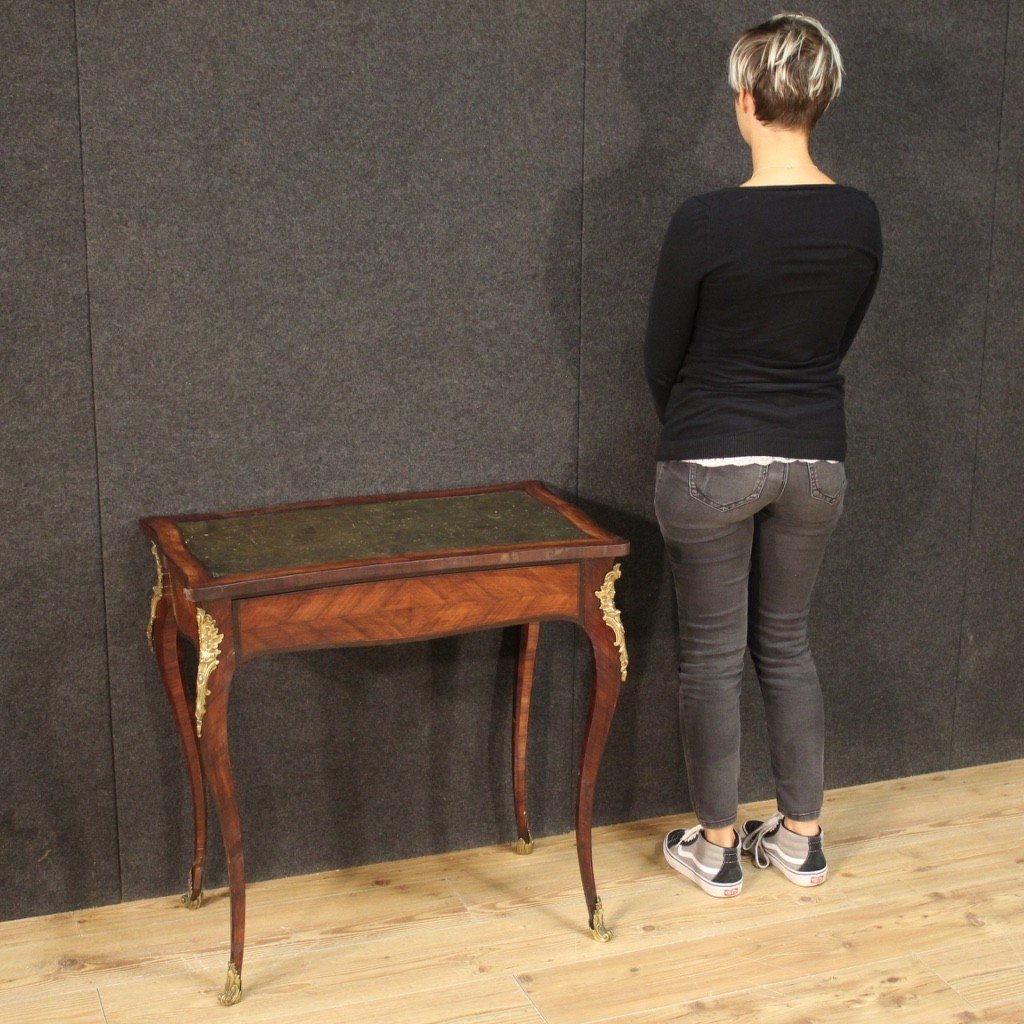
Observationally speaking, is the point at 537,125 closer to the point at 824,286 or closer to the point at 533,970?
the point at 824,286

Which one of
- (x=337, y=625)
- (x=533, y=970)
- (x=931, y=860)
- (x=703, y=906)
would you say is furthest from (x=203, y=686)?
(x=931, y=860)

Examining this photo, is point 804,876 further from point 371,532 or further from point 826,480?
point 371,532

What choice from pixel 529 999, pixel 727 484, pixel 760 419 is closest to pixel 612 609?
pixel 727 484

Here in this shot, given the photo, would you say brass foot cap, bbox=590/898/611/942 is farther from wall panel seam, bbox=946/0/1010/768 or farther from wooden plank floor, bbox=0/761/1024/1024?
wall panel seam, bbox=946/0/1010/768

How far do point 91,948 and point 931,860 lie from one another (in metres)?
1.64

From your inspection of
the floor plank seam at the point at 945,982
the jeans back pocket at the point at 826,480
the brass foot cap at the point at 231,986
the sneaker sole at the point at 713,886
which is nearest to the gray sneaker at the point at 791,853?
the sneaker sole at the point at 713,886

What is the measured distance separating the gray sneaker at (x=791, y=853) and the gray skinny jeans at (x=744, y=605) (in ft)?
0.18

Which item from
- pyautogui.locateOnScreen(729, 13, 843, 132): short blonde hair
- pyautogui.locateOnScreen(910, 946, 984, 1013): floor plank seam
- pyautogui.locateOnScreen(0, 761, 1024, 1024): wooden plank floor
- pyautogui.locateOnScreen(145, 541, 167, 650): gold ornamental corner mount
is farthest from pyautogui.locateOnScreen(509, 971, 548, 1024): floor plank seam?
pyautogui.locateOnScreen(729, 13, 843, 132): short blonde hair

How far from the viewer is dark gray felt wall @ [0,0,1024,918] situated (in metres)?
2.26

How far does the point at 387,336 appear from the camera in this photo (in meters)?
2.46

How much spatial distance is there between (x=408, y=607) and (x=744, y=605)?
2.22 feet

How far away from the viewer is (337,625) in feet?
6.81

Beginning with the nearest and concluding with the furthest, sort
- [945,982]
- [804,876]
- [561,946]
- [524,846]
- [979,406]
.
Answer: [945,982], [561,946], [804,876], [524,846], [979,406]

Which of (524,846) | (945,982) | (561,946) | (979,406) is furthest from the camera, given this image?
(979,406)
